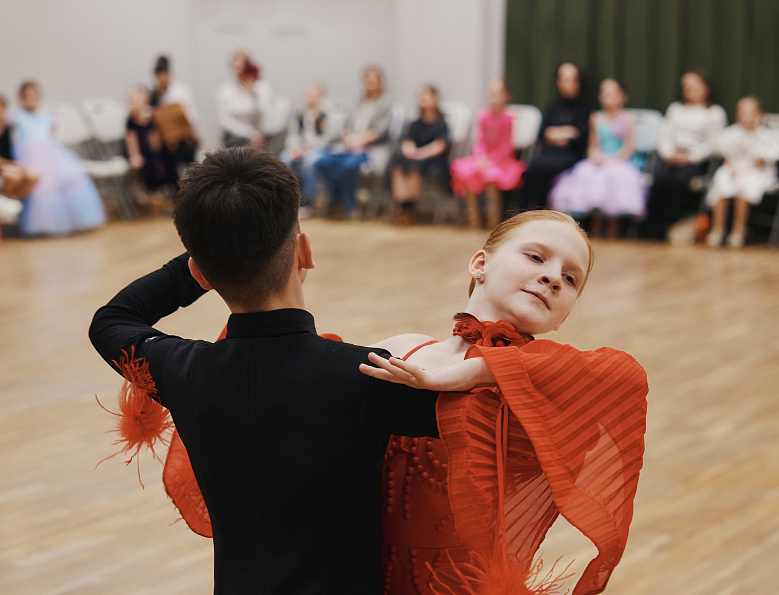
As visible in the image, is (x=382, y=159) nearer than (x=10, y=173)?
No

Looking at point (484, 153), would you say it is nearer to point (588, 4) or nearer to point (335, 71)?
point (588, 4)

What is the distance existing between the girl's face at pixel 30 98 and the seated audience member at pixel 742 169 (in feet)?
19.1

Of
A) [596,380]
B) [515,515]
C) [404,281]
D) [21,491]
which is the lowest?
[404,281]

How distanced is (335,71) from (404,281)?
17.5 ft

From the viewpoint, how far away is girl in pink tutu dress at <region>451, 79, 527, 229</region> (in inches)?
320

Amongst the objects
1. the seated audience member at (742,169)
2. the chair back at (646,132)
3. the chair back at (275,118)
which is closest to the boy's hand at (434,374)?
the seated audience member at (742,169)

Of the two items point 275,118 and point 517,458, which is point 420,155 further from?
point 517,458

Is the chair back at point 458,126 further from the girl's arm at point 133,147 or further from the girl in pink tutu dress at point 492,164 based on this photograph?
the girl's arm at point 133,147

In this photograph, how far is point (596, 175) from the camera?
297 inches

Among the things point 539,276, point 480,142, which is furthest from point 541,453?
point 480,142

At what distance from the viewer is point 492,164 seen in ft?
26.8

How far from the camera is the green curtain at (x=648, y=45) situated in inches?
293

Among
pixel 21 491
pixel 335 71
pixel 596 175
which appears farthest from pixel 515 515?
pixel 335 71

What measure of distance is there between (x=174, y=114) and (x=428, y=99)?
2505 millimetres
